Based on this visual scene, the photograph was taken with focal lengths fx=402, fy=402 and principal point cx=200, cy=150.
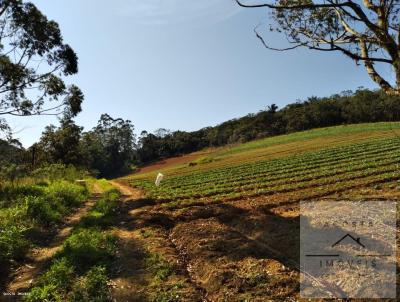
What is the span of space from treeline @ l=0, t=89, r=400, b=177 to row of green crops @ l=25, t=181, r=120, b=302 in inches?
2029

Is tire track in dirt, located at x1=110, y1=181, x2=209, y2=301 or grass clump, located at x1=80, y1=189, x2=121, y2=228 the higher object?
grass clump, located at x1=80, y1=189, x2=121, y2=228

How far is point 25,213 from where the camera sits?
542 inches

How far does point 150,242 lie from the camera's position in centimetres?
1101

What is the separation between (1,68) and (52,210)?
41.6 feet

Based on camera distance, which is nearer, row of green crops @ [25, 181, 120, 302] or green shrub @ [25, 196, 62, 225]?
row of green crops @ [25, 181, 120, 302]

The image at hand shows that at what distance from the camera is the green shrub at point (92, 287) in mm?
7176

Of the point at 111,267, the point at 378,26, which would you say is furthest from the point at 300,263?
the point at 378,26

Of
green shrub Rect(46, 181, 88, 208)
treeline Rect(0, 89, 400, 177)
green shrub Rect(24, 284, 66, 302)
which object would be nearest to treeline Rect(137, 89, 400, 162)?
treeline Rect(0, 89, 400, 177)

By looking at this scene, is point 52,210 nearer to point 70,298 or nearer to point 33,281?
point 33,281

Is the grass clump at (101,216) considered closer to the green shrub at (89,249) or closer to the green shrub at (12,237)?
the green shrub at (89,249)

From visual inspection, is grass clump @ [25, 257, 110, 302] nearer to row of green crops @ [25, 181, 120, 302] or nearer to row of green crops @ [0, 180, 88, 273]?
row of green crops @ [25, 181, 120, 302]

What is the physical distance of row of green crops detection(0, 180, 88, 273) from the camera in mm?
10406

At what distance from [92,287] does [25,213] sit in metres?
7.34

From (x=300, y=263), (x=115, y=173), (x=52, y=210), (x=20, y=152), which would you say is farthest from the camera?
(x=115, y=173)
